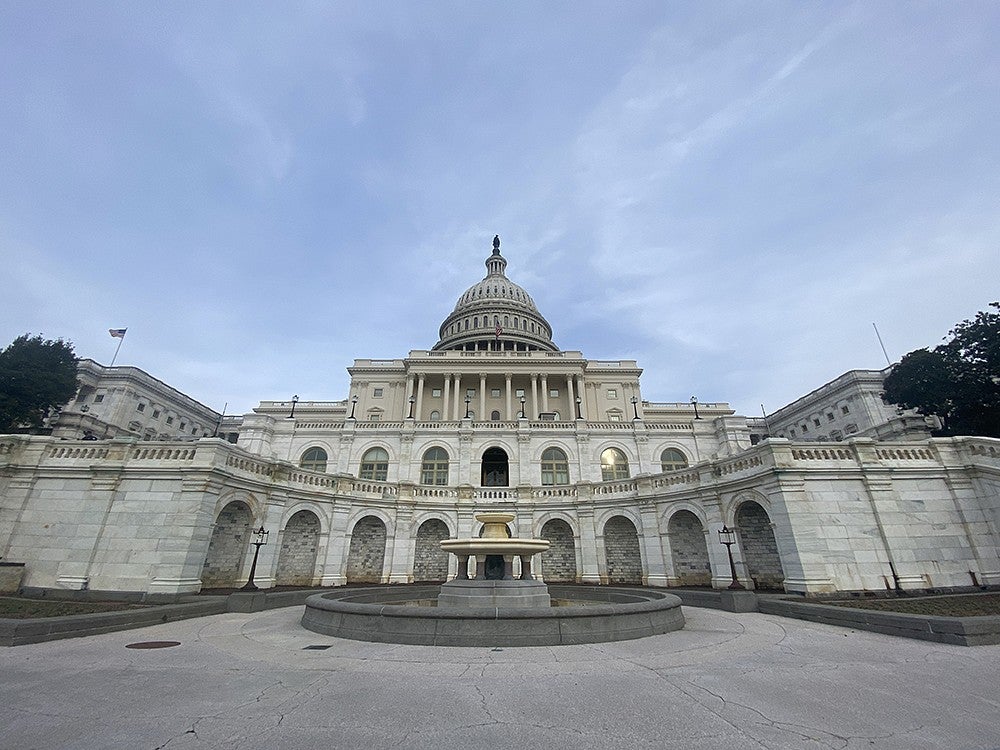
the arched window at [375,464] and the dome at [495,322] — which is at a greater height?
the dome at [495,322]

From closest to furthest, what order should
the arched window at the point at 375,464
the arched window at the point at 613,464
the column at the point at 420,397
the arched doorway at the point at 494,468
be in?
the arched window at the point at 375,464 → the arched window at the point at 613,464 → the arched doorway at the point at 494,468 → the column at the point at 420,397

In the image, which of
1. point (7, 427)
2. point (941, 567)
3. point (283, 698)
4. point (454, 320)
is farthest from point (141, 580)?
point (454, 320)

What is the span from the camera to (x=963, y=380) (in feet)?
126

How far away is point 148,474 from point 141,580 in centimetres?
422

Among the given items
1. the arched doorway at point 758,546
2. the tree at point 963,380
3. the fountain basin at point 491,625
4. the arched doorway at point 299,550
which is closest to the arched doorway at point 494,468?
the arched doorway at point 299,550

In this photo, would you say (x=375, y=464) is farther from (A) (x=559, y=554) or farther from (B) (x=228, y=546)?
(A) (x=559, y=554)

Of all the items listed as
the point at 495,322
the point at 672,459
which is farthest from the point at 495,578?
the point at 495,322

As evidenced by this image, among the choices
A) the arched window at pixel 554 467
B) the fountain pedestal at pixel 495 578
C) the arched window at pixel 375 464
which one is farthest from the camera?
the arched window at pixel 554 467

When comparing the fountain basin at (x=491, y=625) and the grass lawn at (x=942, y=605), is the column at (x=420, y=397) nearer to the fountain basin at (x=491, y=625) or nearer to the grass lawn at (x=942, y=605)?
the fountain basin at (x=491, y=625)

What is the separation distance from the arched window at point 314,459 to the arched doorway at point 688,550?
31.0 metres

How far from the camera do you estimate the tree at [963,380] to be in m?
37.0

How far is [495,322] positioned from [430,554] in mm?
57836

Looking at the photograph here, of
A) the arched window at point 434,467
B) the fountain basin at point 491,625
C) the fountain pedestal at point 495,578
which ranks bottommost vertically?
the fountain basin at point 491,625

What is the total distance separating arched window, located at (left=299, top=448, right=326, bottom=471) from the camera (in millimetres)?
40438
